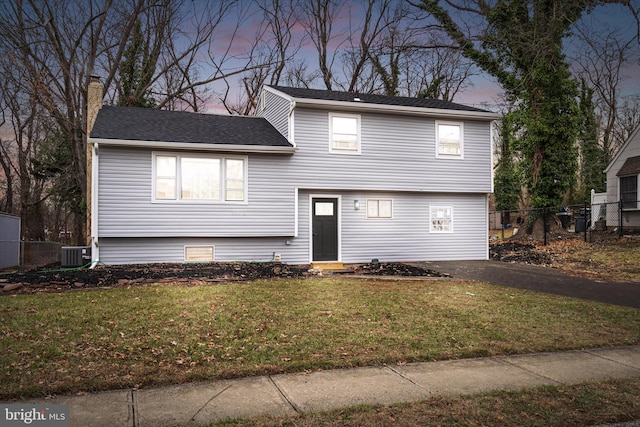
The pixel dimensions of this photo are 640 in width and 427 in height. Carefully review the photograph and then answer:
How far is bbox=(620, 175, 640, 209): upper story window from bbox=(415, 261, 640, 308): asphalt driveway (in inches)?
426

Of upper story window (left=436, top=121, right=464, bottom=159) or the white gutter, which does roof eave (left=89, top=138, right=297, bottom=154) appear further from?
upper story window (left=436, top=121, right=464, bottom=159)

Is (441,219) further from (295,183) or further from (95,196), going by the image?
(95,196)

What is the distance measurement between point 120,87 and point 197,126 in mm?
11362

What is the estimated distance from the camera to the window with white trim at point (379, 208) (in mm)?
16969

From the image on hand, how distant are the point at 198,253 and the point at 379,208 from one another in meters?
A: 6.64

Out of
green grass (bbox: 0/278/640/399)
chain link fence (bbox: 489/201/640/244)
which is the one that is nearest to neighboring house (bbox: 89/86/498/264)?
green grass (bbox: 0/278/640/399)

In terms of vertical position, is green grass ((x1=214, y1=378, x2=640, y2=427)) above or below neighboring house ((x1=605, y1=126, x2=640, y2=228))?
below

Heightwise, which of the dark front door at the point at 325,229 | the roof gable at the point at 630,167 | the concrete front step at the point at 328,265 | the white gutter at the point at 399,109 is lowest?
the concrete front step at the point at 328,265

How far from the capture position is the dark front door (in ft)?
53.7

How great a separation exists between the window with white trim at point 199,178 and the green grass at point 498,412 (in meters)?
11.7

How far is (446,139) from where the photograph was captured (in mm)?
17625

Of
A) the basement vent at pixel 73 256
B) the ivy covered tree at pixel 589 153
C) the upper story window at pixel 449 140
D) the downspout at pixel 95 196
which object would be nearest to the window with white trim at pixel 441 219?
the upper story window at pixel 449 140

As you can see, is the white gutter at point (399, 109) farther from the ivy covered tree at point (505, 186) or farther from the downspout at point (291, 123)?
the ivy covered tree at point (505, 186)

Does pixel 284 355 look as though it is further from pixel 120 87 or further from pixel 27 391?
pixel 120 87
